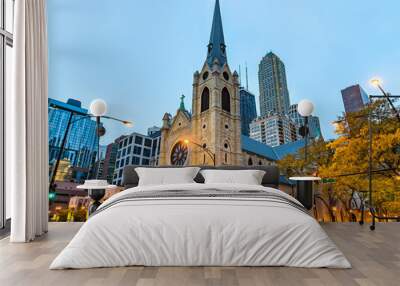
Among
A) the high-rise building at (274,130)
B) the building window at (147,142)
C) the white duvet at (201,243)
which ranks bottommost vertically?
the white duvet at (201,243)

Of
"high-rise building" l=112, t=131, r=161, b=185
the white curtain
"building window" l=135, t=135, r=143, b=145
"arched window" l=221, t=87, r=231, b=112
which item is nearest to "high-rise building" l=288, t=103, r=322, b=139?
"arched window" l=221, t=87, r=231, b=112

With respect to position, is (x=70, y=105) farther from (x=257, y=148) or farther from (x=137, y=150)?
(x=257, y=148)

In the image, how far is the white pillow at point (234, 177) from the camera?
326cm

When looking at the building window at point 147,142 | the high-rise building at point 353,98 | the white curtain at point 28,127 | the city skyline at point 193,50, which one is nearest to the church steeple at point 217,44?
the city skyline at point 193,50

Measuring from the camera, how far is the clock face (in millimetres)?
4906

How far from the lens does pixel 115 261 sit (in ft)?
5.95

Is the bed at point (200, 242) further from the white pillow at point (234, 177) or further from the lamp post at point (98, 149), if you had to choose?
the lamp post at point (98, 149)

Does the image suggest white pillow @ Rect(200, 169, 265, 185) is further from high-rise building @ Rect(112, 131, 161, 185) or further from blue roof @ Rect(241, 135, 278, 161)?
high-rise building @ Rect(112, 131, 161, 185)

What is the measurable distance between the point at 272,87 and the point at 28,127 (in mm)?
3855

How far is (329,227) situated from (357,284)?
1809 millimetres

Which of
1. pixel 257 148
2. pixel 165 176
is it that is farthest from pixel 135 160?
pixel 257 148

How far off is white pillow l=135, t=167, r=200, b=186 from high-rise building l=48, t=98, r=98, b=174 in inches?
72.1

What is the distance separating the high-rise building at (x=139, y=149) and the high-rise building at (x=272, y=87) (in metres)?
1.95

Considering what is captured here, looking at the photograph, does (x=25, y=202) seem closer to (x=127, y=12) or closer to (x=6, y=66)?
(x=6, y=66)
